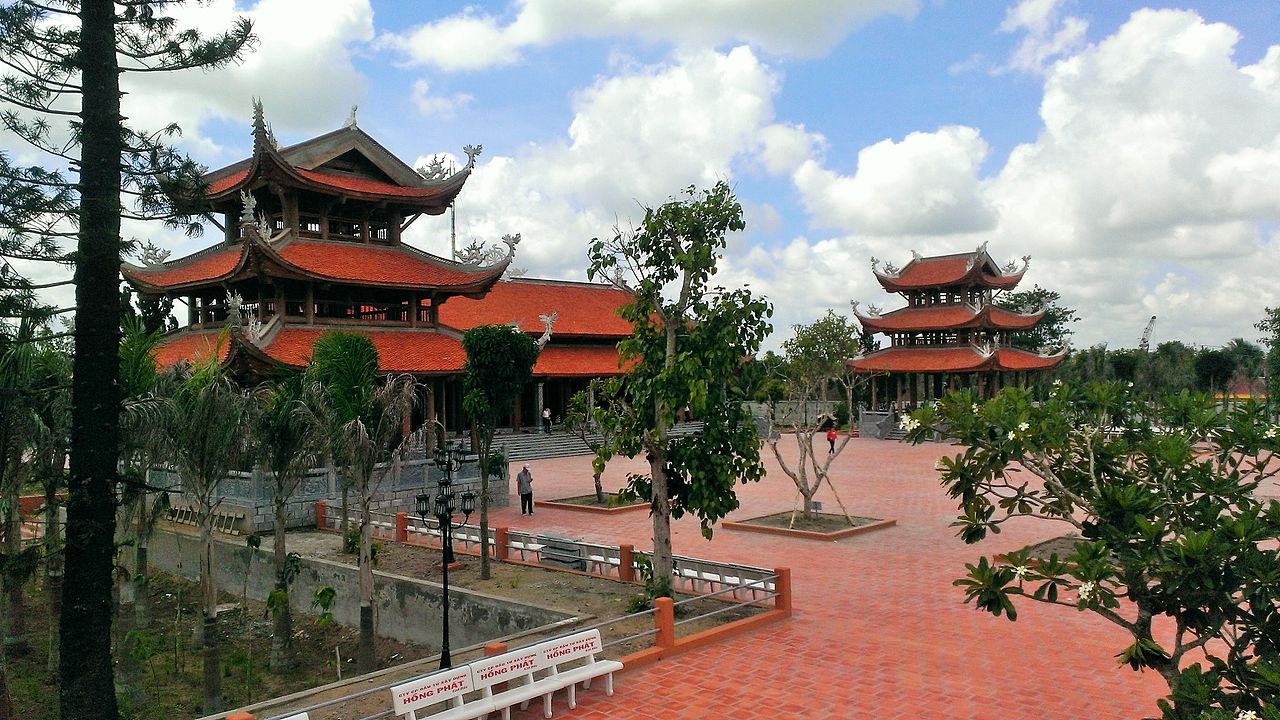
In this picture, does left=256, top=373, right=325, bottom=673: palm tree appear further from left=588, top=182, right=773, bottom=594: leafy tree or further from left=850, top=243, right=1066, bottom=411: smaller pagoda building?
left=850, top=243, right=1066, bottom=411: smaller pagoda building

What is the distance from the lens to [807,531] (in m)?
17.7

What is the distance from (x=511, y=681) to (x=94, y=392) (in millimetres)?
5138

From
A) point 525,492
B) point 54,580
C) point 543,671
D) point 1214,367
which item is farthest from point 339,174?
point 1214,367

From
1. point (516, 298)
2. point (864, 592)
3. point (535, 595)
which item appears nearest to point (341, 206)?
point (516, 298)

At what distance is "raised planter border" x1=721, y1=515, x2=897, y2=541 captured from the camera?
17391 millimetres

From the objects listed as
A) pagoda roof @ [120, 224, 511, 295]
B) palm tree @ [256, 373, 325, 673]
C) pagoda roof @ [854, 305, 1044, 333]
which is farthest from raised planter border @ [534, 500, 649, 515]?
pagoda roof @ [854, 305, 1044, 333]

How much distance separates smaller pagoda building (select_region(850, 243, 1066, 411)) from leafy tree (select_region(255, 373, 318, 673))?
35145 mm

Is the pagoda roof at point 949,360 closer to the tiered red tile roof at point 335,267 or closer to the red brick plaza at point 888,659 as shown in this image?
the tiered red tile roof at point 335,267

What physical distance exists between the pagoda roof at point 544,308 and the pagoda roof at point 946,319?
14.4m

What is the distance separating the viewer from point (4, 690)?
10.1 metres

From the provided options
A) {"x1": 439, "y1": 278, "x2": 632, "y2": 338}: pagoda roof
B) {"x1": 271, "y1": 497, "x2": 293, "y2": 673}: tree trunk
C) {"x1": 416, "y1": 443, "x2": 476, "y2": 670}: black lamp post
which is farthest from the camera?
{"x1": 439, "y1": 278, "x2": 632, "y2": 338}: pagoda roof

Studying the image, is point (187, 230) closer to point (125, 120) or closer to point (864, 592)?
point (125, 120)

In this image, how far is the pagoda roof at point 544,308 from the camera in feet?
125

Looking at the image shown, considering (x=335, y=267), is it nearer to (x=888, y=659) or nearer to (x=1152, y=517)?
(x=888, y=659)
